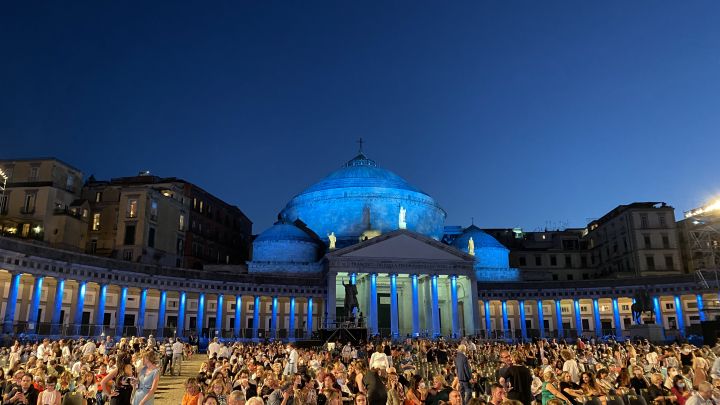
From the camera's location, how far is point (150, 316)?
65875 mm

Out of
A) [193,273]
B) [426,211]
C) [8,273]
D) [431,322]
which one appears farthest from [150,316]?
[426,211]

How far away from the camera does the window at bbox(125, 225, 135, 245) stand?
66.6 m

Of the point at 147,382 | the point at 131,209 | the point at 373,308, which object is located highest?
the point at 131,209

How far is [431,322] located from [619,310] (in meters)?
30.3

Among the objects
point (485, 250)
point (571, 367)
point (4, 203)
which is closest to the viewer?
point (571, 367)

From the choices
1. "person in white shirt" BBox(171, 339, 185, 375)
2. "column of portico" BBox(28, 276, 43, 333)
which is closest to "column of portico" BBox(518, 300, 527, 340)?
"person in white shirt" BBox(171, 339, 185, 375)

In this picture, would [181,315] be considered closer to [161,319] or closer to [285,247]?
[161,319]

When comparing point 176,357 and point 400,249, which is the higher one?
point 400,249

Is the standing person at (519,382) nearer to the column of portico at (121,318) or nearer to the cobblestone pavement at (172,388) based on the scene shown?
the cobblestone pavement at (172,388)

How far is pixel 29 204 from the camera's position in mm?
61750

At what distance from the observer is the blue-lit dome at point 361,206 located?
7744cm

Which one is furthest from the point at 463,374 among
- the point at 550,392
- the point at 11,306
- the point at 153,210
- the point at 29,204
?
the point at 29,204

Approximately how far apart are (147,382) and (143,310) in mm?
49781

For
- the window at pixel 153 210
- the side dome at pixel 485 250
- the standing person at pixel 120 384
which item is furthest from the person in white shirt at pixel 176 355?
the side dome at pixel 485 250
